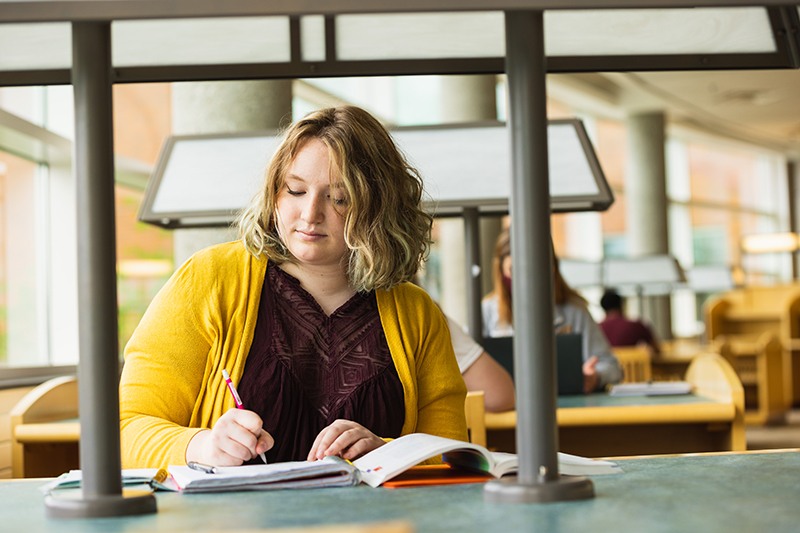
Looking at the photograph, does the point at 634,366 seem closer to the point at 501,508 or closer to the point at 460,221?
the point at 460,221

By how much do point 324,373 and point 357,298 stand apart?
0.50 ft

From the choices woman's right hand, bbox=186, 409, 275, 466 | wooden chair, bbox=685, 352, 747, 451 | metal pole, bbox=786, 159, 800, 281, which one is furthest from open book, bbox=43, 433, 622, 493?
metal pole, bbox=786, 159, 800, 281

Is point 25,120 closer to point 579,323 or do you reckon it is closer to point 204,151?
point 204,151

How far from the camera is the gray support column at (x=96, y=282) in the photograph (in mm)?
1024

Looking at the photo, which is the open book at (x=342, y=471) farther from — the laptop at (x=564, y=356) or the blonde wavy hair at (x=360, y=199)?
the laptop at (x=564, y=356)

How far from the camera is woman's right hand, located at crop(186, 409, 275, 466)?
4.74ft

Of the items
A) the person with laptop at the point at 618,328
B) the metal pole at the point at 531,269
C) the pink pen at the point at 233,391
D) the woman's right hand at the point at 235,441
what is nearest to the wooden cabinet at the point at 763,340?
the person with laptop at the point at 618,328

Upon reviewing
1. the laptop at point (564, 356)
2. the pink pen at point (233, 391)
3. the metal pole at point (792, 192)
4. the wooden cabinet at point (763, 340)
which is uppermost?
the metal pole at point (792, 192)

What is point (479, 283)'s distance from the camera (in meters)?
3.66

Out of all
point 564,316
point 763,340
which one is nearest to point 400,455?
point 564,316

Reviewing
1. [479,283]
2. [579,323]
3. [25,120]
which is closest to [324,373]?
[479,283]

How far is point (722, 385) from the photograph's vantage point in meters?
3.08

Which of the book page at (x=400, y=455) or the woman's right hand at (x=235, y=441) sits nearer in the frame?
the book page at (x=400, y=455)

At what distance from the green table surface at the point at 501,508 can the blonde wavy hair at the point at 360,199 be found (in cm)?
60
